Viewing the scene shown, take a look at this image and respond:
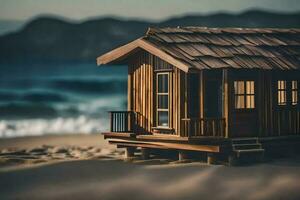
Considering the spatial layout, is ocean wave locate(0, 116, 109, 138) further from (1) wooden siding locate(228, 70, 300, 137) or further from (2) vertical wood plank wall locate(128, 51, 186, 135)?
(1) wooden siding locate(228, 70, 300, 137)

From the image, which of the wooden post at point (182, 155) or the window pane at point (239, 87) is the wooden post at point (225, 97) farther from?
the wooden post at point (182, 155)

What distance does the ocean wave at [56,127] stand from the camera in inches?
1307

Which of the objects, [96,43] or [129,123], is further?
[96,43]

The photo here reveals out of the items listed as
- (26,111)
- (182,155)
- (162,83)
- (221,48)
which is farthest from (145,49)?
(26,111)

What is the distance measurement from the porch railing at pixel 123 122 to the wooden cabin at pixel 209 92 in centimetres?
3

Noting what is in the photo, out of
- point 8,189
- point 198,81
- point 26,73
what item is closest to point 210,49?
point 198,81

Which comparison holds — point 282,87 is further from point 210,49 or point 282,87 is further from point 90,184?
point 90,184

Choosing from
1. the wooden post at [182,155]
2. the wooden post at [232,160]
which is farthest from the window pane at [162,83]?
the wooden post at [232,160]

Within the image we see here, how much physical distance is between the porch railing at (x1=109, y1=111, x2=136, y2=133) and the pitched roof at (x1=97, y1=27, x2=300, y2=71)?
1758 mm

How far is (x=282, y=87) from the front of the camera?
778 inches

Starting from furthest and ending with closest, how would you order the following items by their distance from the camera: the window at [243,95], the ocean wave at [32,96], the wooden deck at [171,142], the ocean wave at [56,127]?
the ocean wave at [32,96], the ocean wave at [56,127], the window at [243,95], the wooden deck at [171,142]

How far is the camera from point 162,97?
19172 millimetres

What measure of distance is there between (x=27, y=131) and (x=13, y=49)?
50.1m

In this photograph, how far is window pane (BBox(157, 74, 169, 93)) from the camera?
62.3ft
